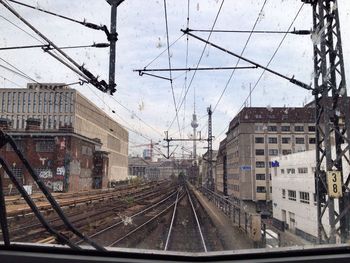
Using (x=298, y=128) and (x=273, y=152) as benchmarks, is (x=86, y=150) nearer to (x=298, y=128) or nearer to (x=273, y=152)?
(x=273, y=152)

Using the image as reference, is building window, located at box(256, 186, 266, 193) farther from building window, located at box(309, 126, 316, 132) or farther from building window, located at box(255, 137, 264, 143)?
building window, located at box(309, 126, 316, 132)

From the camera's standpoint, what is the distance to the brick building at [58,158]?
Answer: 7.32 ft

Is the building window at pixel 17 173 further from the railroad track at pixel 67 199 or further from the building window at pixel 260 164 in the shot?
the building window at pixel 260 164

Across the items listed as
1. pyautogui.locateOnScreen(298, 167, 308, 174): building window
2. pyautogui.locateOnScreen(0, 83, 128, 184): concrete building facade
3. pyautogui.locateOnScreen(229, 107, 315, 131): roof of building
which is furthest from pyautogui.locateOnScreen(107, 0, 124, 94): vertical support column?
pyautogui.locateOnScreen(298, 167, 308, 174): building window

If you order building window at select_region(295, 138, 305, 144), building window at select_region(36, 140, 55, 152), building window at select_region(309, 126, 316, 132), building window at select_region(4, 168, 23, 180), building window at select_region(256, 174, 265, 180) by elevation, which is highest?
building window at select_region(309, 126, 316, 132)

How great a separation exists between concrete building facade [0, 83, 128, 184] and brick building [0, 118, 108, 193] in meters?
0.07

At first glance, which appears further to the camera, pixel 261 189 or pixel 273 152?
pixel 261 189

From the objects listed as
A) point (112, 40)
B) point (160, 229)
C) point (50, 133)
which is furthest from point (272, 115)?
point (50, 133)

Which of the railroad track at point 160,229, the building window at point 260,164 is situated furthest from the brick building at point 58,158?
the building window at point 260,164

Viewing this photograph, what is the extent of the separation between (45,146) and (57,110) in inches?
14.5

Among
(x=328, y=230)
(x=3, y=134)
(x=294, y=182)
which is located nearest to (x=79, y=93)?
(x=3, y=134)

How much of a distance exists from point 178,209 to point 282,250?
679 centimetres

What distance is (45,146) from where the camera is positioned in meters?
3.62

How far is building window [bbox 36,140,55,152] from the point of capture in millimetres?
3392
